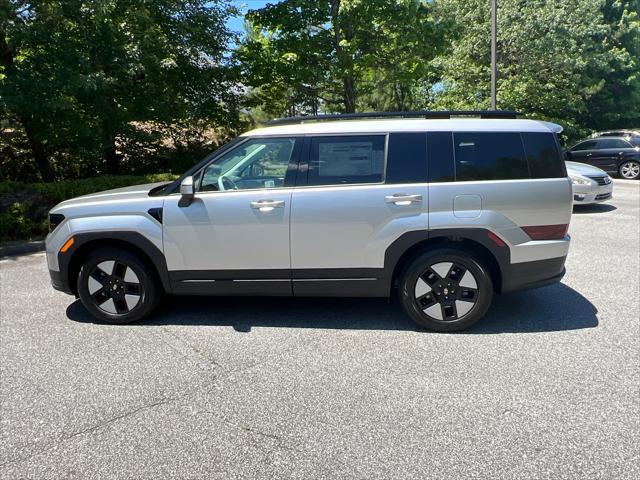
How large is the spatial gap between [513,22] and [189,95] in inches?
557

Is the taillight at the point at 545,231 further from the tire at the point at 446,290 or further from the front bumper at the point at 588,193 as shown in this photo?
the front bumper at the point at 588,193

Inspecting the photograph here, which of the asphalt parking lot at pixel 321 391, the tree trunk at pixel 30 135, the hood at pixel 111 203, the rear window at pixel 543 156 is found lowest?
the asphalt parking lot at pixel 321 391

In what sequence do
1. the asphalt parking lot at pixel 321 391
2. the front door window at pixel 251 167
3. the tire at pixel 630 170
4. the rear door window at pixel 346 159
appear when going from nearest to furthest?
the asphalt parking lot at pixel 321 391 → the rear door window at pixel 346 159 → the front door window at pixel 251 167 → the tire at pixel 630 170

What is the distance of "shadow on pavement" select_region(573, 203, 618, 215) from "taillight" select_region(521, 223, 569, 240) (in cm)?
688

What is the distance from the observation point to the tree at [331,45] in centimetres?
1412

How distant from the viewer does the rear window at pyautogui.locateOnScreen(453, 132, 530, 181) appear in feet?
12.9

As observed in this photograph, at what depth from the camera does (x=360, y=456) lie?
8.20 feet

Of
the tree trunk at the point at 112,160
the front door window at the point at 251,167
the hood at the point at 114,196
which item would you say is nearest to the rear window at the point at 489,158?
the front door window at the point at 251,167

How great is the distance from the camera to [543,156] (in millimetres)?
3949

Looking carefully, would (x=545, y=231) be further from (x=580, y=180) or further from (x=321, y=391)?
(x=580, y=180)

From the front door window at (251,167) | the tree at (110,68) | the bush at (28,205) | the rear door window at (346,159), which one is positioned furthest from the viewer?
the tree at (110,68)

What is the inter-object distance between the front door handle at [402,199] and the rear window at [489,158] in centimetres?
39

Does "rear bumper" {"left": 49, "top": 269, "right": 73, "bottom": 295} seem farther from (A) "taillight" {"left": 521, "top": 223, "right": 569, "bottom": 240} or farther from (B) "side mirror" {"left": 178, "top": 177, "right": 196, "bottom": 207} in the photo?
(A) "taillight" {"left": 521, "top": 223, "right": 569, "bottom": 240}

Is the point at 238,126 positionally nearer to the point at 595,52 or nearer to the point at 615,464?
the point at 615,464
